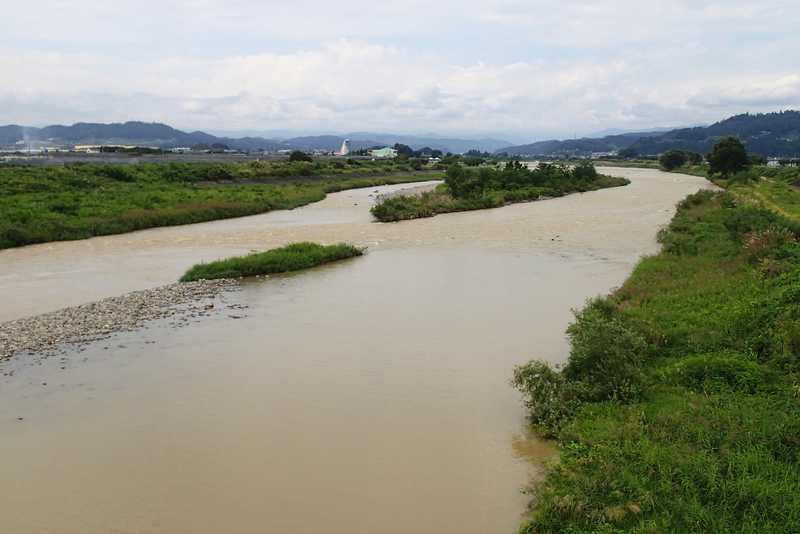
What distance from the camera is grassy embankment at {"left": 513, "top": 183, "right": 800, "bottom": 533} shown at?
551 cm

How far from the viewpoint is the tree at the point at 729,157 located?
58.0 metres

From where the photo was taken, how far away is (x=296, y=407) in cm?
914

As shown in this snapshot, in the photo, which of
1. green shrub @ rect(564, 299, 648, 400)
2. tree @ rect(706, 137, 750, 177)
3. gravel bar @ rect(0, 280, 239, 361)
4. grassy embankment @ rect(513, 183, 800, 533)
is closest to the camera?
grassy embankment @ rect(513, 183, 800, 533)

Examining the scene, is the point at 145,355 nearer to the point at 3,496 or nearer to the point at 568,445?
the point at 3,496

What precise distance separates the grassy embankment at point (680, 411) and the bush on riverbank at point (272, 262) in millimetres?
10196

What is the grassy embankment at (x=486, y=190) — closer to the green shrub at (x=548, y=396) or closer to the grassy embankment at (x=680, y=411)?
the grassy embankment at (x=680, y=411)

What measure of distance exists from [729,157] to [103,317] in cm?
5955

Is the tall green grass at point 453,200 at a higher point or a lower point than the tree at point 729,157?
lower

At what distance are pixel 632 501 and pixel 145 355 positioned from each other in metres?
8.98

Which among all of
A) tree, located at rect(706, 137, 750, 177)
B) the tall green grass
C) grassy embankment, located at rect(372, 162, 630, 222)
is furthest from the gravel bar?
tree, located at rect(706, 137, 750, 177)

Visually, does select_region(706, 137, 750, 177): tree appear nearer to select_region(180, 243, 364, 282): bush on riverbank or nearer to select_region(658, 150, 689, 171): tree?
select_region(658, 150, 689, 171): tree

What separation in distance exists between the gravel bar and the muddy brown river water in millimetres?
615

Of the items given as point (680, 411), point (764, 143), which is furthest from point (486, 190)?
point (764, 143)

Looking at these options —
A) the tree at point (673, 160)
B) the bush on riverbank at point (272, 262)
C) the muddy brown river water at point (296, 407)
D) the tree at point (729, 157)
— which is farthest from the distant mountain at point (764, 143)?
the muddy brown river water at point (296, 407)
